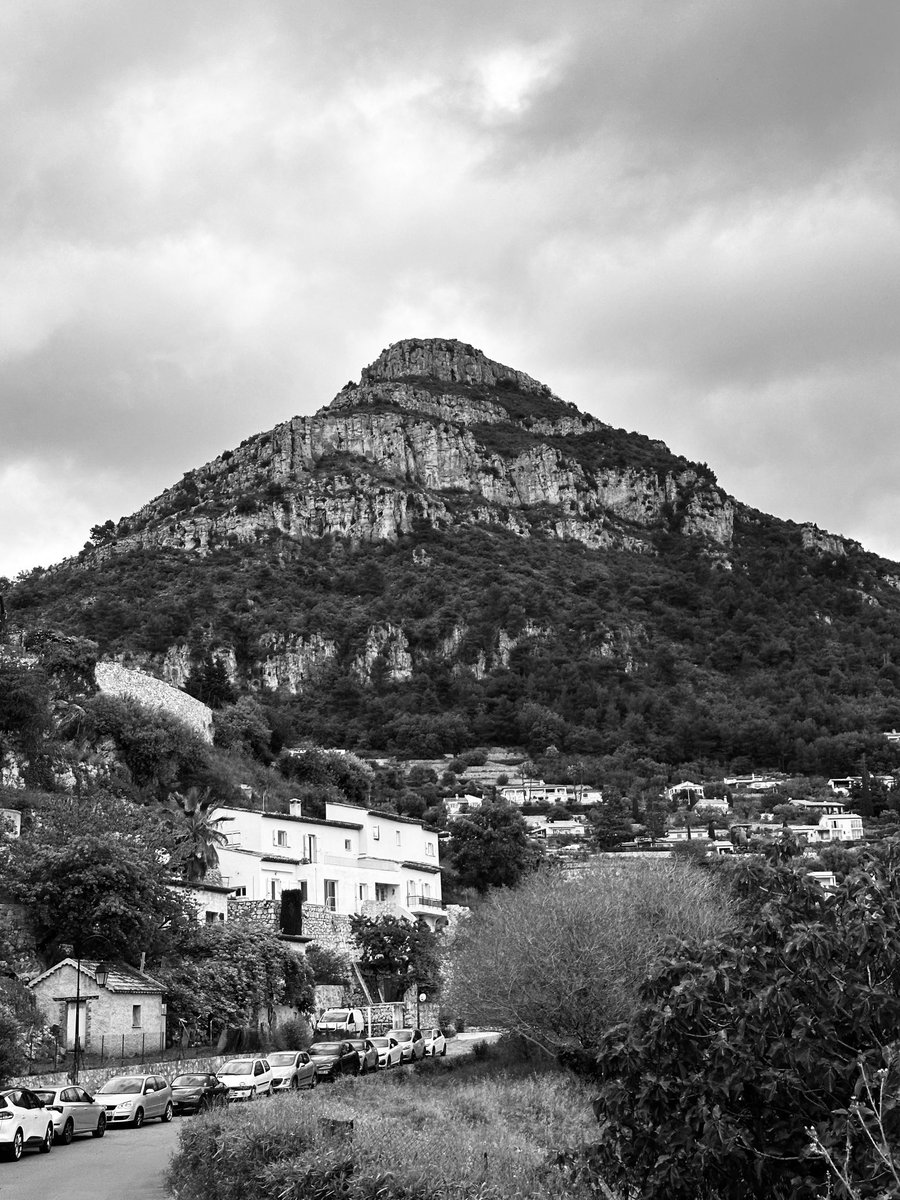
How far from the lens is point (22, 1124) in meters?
21.5

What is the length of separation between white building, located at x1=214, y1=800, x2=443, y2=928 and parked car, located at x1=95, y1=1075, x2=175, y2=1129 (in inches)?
948

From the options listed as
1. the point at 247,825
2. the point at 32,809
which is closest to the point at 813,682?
the point at 247,825

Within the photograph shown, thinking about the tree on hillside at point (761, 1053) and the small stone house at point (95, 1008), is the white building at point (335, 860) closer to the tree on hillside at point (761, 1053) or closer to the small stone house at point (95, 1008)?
the small stone house at point (95, 1008)

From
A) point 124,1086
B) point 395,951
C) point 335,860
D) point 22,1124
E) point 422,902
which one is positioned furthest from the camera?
point 422,902

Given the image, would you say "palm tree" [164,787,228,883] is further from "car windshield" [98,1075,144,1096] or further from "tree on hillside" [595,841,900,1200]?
"tree on hillside" [595,841,900,1200]

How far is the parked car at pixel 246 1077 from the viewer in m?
28.9

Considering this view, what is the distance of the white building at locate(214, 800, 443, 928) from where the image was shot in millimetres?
54719

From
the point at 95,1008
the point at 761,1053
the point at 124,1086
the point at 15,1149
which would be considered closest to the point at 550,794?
the point at 95,1008

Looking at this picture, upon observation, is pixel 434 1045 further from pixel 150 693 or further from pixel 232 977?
pixel 150 693

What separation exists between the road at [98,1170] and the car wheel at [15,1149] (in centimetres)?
16

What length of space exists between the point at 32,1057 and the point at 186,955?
1098 cm

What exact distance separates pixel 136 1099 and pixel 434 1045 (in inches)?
739

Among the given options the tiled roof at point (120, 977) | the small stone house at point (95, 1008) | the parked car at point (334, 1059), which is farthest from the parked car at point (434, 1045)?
the small stone house at point (95, 1008)

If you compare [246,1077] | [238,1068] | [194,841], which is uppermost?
[194,841]
